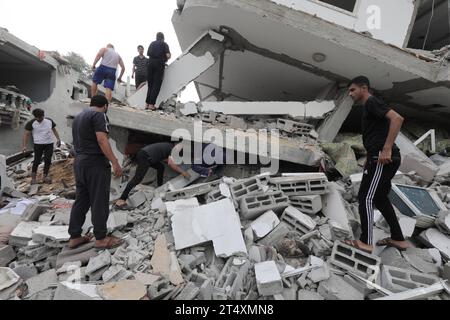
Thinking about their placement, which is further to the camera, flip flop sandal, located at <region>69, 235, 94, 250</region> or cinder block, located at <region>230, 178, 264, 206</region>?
cinder block, located at <region>230, 178, 264, 206</region>

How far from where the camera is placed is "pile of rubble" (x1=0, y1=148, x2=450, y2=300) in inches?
98.7

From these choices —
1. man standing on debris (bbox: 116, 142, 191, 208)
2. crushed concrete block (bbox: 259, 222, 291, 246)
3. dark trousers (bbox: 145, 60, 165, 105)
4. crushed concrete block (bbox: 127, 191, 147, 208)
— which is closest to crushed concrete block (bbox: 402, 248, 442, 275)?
crushed concrete block (bbox: 259, 222, 291, 246)

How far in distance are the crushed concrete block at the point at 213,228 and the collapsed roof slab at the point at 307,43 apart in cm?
366

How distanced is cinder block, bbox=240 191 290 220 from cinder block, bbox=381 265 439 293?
1.26 meters

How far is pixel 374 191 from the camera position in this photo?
9.13ft

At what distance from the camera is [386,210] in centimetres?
289

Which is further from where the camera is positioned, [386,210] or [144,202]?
[144,202]

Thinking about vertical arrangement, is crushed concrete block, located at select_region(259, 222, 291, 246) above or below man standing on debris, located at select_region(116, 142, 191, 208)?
below

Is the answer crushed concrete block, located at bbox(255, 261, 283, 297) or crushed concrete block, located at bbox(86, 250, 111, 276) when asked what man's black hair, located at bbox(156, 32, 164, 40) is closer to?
crushed concrete block, located at bbox(86, 250, 111, 276)

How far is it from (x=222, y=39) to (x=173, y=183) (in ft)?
11.1

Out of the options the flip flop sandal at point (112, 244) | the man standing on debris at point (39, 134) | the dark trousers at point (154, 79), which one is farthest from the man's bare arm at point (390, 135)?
the man standing on debris at point (39, 134)

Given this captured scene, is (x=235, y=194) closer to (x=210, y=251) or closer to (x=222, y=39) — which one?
(x=210, y=251)

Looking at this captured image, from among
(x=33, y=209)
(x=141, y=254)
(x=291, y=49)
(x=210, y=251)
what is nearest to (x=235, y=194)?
(x=210, y=251)

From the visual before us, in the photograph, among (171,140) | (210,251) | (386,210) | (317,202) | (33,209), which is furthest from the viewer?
(171,140)
